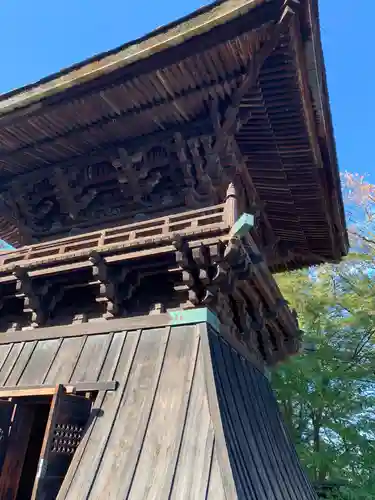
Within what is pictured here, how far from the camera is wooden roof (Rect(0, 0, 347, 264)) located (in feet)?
14.5

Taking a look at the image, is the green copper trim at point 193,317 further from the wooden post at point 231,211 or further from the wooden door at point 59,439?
the wooden door at point 59,439

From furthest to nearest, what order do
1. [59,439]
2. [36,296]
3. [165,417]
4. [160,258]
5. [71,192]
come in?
[71,192]
[36,296]
[160,258]
[59,439]
[165,417]

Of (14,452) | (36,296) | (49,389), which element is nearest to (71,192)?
(36,296)

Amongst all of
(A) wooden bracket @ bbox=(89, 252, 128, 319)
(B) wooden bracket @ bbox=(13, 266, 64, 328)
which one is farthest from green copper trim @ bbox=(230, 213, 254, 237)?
(B) wooden bracket @ bbox=(13, 266, 64, 328)

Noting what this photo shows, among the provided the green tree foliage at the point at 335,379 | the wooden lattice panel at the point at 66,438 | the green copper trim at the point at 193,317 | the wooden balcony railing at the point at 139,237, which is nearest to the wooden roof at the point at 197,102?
the wooden balcony railing at the point at 139,237

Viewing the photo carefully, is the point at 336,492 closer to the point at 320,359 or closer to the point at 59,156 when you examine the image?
the point at 320,359

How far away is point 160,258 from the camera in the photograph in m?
4.70

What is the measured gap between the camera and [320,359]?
13133 millimetres

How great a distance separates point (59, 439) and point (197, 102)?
405cm

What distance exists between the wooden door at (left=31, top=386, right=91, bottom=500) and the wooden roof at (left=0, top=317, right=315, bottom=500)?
0.55 feet

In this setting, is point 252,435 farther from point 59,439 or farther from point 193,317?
point 59,439

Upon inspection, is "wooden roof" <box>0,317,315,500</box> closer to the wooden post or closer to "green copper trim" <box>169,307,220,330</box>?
"green copper trim" <box>169,307,220,330</box>

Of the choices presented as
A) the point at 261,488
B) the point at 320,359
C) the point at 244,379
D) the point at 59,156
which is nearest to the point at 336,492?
the point at 320,359

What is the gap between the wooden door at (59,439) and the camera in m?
3.77
